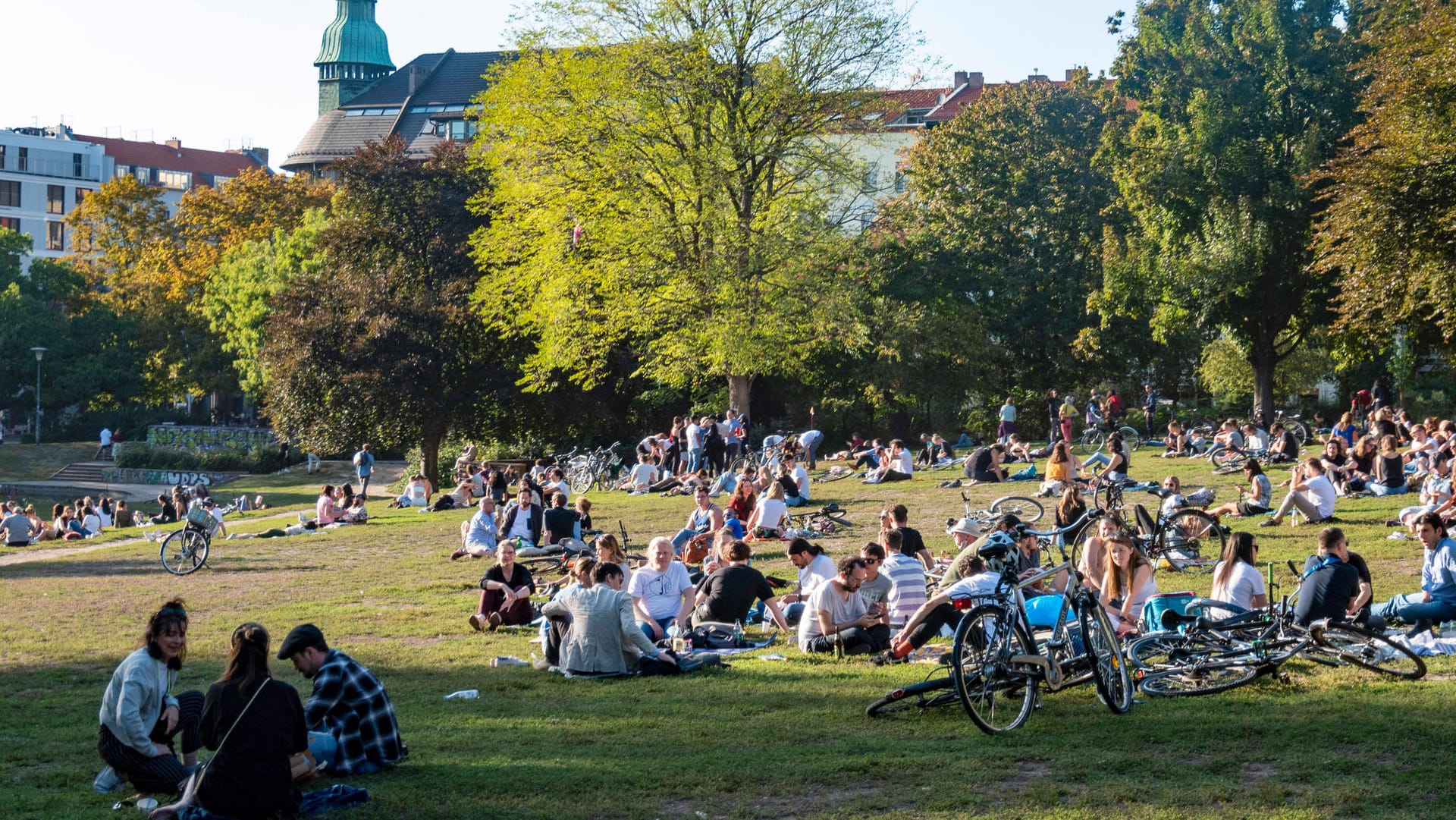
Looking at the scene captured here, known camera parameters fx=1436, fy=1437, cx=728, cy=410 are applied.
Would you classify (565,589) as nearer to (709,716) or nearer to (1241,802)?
(709,716)

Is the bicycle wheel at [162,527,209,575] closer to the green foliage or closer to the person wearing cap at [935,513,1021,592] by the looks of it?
the person wearing cap at [935,513,1021,592]

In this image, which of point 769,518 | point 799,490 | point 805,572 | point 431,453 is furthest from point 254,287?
point 805,572

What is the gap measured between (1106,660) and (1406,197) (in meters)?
21.2

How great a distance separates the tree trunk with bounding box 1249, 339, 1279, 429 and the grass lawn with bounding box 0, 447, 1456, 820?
25.5 meters

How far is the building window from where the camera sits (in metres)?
122

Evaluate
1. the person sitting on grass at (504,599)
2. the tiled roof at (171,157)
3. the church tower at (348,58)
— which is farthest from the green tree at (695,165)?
the tiled roof at (171,157)

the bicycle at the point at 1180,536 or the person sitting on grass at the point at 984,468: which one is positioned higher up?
the person sitting on grass at the point at 984,468

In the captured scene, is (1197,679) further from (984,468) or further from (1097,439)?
(1097,439)

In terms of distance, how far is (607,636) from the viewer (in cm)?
1159

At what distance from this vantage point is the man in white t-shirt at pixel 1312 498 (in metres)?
19.2

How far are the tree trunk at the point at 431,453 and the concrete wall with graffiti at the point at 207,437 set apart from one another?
13.9m

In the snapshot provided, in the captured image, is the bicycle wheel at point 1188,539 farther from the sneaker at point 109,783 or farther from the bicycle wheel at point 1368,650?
the sneaker at point 109,783

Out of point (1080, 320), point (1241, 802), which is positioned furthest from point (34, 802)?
point (1080, 320)

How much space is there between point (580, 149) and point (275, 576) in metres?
17.7
